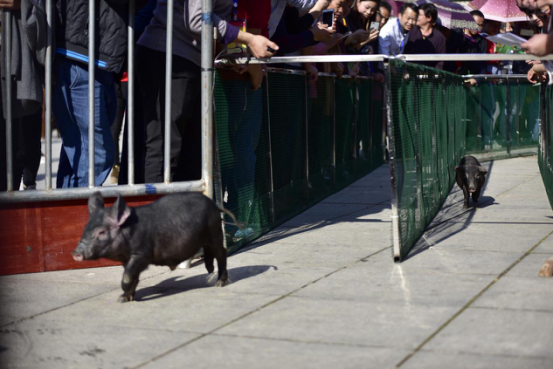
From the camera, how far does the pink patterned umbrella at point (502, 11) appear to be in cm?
1848

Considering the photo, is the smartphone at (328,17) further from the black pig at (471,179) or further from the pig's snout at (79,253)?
the pig's snout at (79,253)

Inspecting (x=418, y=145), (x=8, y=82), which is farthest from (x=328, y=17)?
(x=8, y=82)

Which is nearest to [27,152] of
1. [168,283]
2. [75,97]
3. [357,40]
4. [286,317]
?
[75,97]

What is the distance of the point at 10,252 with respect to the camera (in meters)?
6.22

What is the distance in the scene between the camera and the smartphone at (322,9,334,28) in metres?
10.3

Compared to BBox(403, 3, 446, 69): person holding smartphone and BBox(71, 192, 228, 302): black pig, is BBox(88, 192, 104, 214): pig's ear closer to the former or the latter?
BBox(71, 192, 228, 302): black pig

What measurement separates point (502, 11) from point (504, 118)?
12.2 feet

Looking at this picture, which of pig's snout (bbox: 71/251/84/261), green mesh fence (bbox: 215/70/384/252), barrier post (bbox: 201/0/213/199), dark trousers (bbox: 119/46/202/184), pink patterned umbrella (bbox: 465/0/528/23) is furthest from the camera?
pink patterned umbrella (bbox: 465/0/528/23)

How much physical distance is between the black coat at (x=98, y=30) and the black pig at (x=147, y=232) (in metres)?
1.59

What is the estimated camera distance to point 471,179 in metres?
9.73

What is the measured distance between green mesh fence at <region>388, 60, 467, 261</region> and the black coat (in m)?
2.04

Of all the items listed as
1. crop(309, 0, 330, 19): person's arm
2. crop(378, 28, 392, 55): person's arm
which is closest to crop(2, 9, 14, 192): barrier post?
crop(309, 0, 330, 19): person's arm

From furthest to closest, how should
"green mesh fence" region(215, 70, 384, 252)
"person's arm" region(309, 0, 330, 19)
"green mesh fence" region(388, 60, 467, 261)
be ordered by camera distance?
1. "person's arm" region(309, 0, 330, 19)
2. "green mesh fence" region(215, 70, 384, 252)
3. "green mesh fence" region(388, 60, 467, 261)

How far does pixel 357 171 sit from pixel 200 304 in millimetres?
7456
